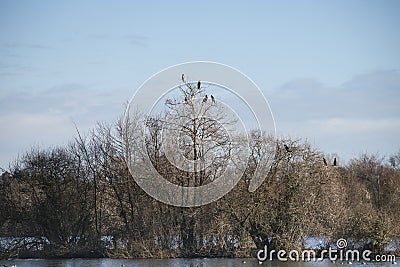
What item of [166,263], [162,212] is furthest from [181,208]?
[166,263]

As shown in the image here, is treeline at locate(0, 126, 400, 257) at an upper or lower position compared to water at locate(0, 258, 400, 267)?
upper

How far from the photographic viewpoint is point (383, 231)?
27344mm

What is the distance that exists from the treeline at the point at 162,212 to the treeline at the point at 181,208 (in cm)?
4

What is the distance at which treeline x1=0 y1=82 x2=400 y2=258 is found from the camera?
29.2 metres

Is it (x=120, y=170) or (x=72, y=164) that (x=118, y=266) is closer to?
(x=120, y=170)

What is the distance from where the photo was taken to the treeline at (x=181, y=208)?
2919 cm

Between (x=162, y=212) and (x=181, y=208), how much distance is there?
915 mm

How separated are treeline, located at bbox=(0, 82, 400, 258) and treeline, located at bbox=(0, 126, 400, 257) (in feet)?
0.15

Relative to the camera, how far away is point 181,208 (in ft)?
106

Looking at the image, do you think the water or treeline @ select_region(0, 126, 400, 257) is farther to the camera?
treeline @ select_region(0, 126, 400, 257)

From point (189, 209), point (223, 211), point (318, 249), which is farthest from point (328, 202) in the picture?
point (189, 209)

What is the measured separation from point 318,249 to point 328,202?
6.30ft

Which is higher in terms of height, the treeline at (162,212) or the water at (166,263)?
the treeline at (162,212)

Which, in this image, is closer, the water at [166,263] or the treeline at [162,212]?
the water at [166,263]
